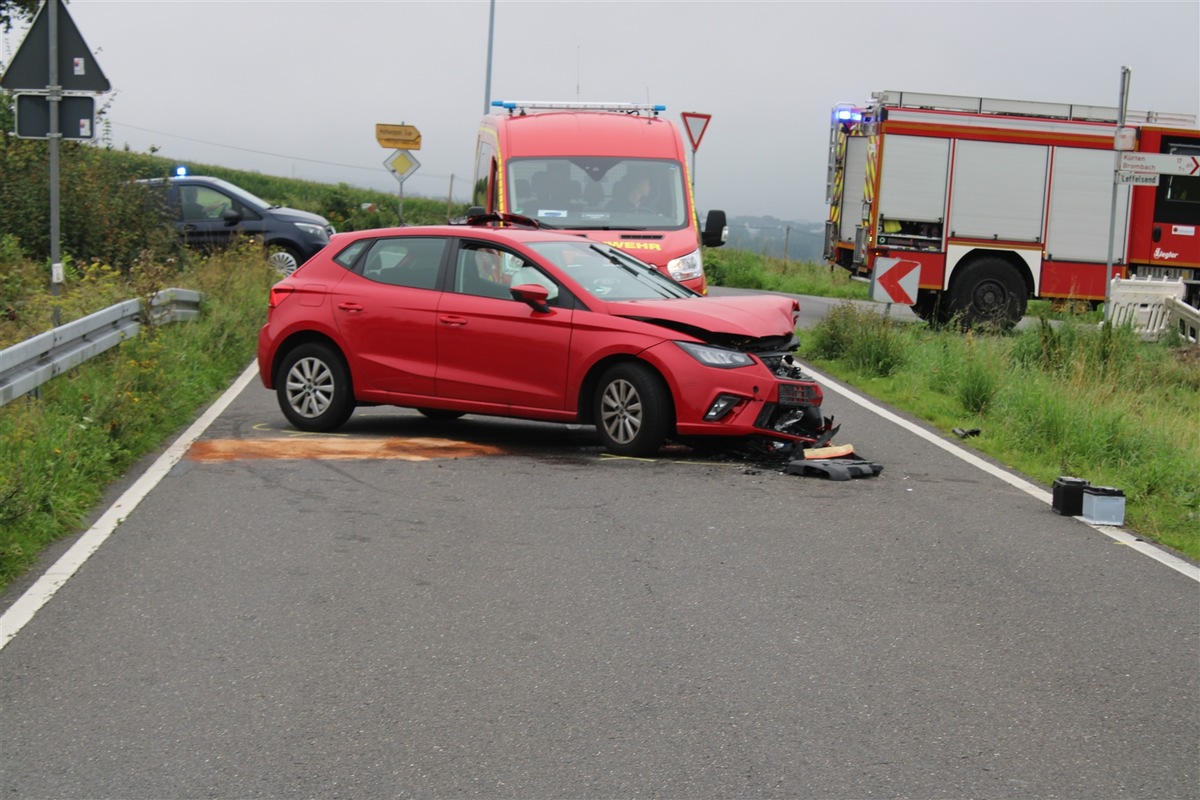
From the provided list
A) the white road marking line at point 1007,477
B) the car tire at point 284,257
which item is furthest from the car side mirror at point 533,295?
the car tire at point 284,257

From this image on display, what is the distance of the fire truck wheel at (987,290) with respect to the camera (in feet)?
69.2

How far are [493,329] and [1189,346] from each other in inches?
428

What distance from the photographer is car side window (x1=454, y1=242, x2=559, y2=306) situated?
10.6 m

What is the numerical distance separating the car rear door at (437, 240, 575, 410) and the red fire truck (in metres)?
11.3

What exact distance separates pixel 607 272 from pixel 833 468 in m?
2.41

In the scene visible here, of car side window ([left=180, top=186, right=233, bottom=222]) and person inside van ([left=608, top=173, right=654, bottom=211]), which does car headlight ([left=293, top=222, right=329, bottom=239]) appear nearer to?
car side window ([left=180, top=186, right=233, bottom=222])

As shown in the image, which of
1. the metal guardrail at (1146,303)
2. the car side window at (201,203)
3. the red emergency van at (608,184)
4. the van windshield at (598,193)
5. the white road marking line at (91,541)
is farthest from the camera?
the car side window at (201,203)

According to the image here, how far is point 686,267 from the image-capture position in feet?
50.3

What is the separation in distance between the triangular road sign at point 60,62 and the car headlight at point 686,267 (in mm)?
6032

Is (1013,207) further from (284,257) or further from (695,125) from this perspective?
(284,257)

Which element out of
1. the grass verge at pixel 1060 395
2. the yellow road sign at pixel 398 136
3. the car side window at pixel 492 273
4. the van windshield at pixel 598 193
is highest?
the yellow road sign at pixel 398 136

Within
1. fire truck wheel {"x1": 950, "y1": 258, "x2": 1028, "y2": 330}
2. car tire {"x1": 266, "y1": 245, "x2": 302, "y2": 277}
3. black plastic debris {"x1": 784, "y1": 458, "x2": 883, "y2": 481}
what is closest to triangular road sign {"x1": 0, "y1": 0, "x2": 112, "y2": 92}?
black plastic debris {"x1": 784, "y1": 458, "x2": 883, "y2": 481}

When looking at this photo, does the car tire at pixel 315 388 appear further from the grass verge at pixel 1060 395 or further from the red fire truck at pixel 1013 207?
the red fire truck at pixel 1013 207

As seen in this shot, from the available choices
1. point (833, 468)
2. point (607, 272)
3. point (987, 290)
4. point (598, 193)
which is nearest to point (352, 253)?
point (607, 272)
